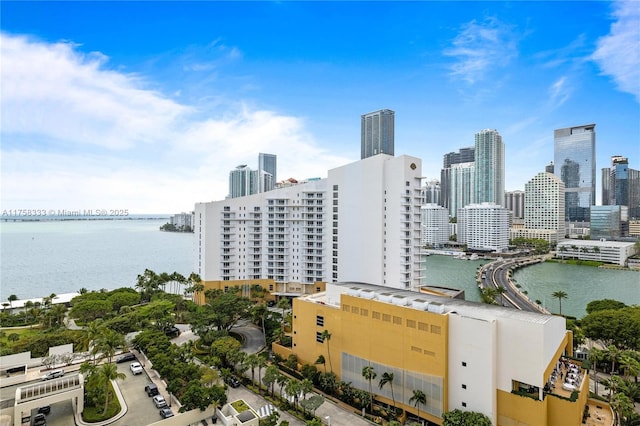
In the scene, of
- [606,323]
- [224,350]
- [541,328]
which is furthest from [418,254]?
[224,350]

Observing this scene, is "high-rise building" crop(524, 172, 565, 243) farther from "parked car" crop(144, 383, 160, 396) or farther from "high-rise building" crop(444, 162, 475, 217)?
"parked car" crop(144, 383, 160, 396)

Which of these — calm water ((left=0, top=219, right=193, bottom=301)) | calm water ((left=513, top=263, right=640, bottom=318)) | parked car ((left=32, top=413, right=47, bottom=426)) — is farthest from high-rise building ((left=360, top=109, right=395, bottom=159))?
parked car ((left=32, top=413, right=47, bottom=426))

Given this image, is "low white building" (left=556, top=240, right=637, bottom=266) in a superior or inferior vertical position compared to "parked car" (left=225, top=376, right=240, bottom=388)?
superior

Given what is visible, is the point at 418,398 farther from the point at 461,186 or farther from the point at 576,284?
the point at 461,186

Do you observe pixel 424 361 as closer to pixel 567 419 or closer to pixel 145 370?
pixel 567 419

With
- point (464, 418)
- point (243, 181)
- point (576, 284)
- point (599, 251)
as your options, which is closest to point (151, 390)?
point (464, 418)
